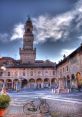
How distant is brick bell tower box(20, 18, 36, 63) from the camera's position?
82938 mm

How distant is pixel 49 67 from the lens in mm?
70125

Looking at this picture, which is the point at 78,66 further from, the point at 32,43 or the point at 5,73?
the point at 32,43

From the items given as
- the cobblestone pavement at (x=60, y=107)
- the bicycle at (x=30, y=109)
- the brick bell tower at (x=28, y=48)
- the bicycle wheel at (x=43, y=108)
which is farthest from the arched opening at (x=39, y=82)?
the bicycle wheel at (x=43, y=108)

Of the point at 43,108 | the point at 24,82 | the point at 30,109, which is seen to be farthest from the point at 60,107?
the point at 24,82

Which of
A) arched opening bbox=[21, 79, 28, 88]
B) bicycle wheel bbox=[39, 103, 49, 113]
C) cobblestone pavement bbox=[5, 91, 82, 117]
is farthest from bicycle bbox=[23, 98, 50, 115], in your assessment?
arched opening bbox=[21, 79, 28, 88]

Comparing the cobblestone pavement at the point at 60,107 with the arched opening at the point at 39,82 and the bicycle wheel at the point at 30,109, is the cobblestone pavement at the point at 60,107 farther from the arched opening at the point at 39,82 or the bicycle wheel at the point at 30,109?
the arched opening at the point at 39,82

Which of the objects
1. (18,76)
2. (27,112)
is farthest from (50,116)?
(18,76)

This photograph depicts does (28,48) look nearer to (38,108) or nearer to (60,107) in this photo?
(60,107)

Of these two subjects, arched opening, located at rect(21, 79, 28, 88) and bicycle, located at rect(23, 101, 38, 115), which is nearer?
bicycle, located at rect(23, 101, 38, 115)

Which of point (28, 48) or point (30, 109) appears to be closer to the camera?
point (30, 109)

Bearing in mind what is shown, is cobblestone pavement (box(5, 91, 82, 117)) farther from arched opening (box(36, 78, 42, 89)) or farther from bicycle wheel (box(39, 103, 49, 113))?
arched opening (box(36, 78, 42, 89))

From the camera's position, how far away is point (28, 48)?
3356 inches

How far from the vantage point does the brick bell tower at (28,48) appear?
82.9 metres

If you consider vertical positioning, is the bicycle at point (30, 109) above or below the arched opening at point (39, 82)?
below
